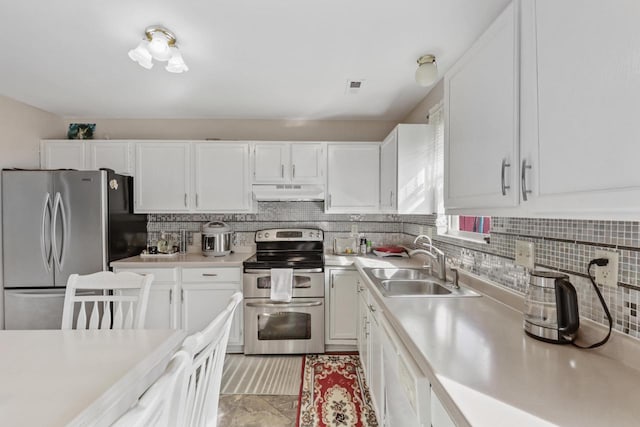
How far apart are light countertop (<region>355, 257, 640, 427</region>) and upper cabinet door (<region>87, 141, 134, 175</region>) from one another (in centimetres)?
301

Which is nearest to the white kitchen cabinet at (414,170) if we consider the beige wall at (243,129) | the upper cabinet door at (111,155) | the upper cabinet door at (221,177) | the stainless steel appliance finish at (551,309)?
the beige wall at (243,129)

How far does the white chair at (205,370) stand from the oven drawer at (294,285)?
1.61 metres

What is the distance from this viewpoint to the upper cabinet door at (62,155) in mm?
2967

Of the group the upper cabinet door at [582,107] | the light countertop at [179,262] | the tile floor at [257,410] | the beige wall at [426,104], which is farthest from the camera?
the light countertop at [179,262]

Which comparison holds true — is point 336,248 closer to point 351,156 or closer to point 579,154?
point 351,156

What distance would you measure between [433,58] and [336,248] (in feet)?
6.38

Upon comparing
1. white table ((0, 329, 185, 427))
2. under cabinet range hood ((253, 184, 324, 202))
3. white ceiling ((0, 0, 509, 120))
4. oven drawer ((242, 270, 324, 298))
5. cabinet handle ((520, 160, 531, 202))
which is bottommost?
oven drawer ((242, 270, 324, 298))

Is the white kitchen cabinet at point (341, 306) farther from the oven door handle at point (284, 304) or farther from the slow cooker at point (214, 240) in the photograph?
the slow cooker at point (214, 240)

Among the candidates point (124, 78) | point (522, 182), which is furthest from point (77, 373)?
point (124, 78)

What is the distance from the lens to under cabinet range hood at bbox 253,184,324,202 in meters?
2.94

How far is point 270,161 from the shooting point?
3033 mm

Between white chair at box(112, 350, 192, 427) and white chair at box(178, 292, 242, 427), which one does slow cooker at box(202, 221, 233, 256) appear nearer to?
white chair at box(178, 292, 242, 427)

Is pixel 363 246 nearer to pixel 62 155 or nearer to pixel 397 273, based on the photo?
pixel 397 273

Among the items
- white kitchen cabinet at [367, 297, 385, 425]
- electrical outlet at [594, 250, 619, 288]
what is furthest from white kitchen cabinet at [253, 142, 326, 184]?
electrical outlet at [594, 250, 619, 288]
